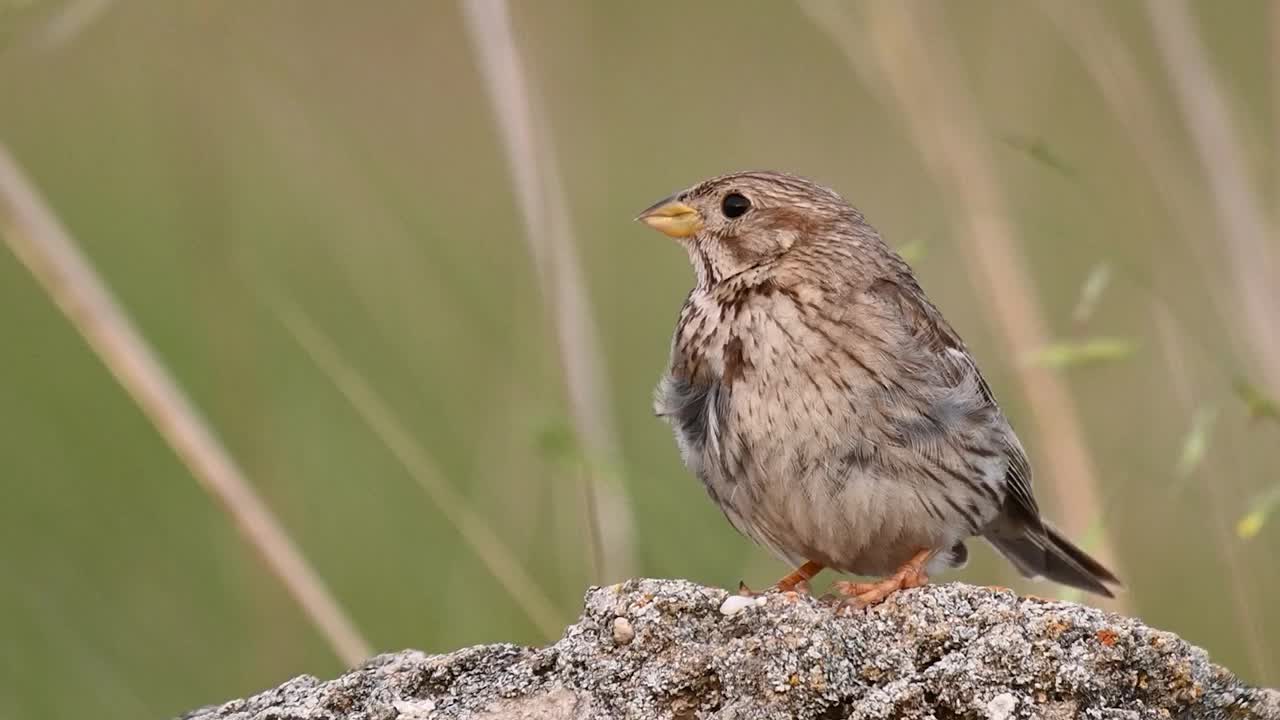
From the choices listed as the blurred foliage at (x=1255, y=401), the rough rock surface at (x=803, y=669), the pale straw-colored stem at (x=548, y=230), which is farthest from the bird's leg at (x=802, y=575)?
the rough rock surface at (x=803, y=669)

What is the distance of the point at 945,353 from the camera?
422cm

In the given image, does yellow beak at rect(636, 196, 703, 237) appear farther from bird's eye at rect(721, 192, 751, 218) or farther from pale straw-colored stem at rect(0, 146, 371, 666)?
pale straw-colored stem at rect(0, 146, 371, 666)

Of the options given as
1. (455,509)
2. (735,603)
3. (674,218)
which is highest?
(674,218)

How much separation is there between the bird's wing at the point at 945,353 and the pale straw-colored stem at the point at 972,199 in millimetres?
86

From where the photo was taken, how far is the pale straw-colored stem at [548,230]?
4.05 m

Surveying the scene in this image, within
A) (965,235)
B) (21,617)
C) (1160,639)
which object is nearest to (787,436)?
(965,235)

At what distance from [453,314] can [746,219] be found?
168 centimetres

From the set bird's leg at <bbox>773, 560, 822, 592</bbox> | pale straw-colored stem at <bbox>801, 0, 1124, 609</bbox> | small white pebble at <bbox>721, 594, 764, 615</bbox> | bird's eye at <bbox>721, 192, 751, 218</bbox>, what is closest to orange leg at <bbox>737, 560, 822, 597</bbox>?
bird's leg at <bbox>773, 560, 822, 592</bbox>

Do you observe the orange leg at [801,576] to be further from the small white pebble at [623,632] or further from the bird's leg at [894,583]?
the small white pebble at [623,632]

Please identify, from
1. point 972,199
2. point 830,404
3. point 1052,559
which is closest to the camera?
point 830,404

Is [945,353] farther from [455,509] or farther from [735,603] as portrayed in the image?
[735,603]

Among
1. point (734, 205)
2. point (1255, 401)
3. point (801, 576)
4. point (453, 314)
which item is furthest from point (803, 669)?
point (453, 314)

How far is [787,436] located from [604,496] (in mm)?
412

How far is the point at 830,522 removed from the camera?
3.90m
